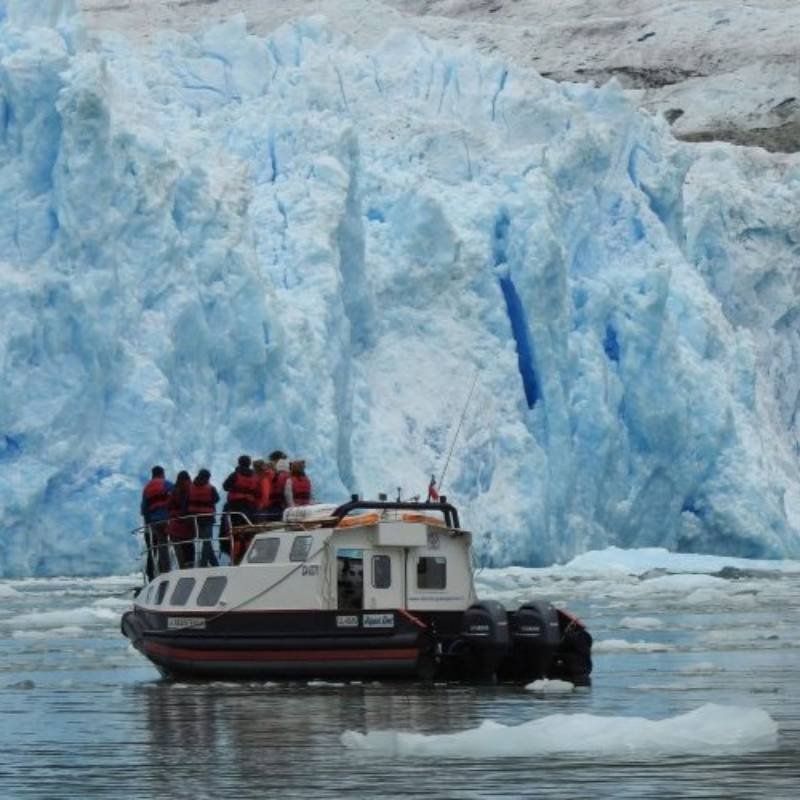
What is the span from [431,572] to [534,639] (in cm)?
113

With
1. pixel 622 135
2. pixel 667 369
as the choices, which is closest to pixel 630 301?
pixel 667 369

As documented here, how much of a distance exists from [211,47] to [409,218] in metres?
5.76

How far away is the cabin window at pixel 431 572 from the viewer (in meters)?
17.0

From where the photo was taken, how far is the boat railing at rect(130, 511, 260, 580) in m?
17.2

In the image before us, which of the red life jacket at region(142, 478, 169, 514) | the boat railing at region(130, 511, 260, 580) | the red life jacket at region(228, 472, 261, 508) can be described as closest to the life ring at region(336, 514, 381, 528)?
the boat railing at region(130, 511, 260, 580)

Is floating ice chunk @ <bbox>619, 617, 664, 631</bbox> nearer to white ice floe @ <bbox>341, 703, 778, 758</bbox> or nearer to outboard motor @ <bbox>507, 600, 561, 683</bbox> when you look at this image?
outboard motor @ <bbox>507, 600, 561, 683</bbox>

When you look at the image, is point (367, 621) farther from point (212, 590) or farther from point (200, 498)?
point (200, 498)

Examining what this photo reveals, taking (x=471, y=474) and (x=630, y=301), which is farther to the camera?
(x=630, y=301)

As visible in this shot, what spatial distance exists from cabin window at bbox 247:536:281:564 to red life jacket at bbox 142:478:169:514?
6.05 feet

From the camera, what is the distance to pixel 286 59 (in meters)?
41.2

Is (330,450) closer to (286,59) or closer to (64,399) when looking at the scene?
(64,399)

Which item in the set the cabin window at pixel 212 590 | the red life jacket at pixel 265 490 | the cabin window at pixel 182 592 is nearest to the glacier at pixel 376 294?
the red life jacket at pixel 265 490

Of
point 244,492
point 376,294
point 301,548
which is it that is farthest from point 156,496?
point 376,294

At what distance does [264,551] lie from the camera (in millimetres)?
16781
